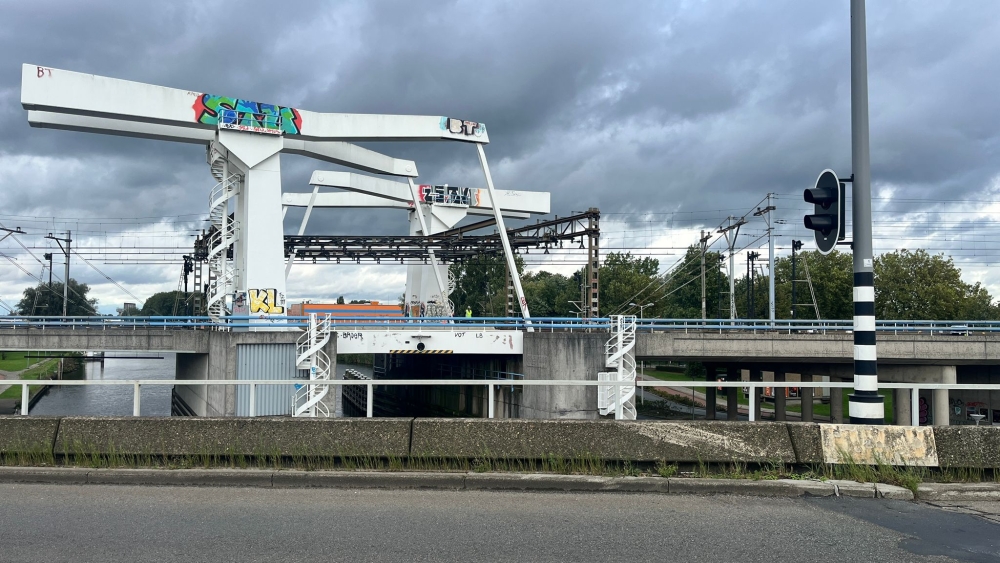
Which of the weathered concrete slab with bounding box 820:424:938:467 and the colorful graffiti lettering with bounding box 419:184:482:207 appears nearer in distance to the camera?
the weathered concrete slab with bounding box 820:424:938:467

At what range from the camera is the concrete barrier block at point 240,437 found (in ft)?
27.2

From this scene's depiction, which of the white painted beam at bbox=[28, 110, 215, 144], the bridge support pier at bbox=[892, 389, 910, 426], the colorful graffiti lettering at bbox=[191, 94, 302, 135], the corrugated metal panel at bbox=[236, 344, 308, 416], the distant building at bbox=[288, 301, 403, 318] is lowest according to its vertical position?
the bridge support pier at bbox=[892, 389, 910, 426]

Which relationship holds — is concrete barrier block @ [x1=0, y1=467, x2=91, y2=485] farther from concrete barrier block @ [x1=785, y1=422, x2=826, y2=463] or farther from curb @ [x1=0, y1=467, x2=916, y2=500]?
concrete barrier block @ [x1=785, y1=422, x2=826, y2=463]

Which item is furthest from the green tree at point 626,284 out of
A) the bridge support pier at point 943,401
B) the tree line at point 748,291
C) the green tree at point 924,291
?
the bridge support pier at point 943,401

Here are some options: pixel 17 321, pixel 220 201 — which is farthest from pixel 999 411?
pixel 17 321

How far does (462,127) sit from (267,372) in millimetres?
13451

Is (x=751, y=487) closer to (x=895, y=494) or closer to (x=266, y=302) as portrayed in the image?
(x=895, y=494)

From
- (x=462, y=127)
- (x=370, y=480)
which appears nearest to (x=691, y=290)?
(x=462, y=127)

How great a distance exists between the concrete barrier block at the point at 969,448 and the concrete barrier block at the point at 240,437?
20.2 feet

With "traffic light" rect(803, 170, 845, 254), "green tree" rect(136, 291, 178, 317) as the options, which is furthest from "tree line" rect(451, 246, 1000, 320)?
"green tree" rect(136, 291, 178, 317)

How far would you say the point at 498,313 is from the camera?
3529 inches

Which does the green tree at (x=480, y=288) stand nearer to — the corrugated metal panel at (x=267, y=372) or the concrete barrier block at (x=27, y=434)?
the corrugated metal panel at (x=267, y=372)

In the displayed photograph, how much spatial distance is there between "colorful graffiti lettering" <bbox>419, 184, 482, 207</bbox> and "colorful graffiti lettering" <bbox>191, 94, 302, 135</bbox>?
1766 cm

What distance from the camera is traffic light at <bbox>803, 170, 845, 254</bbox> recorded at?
9266mm
